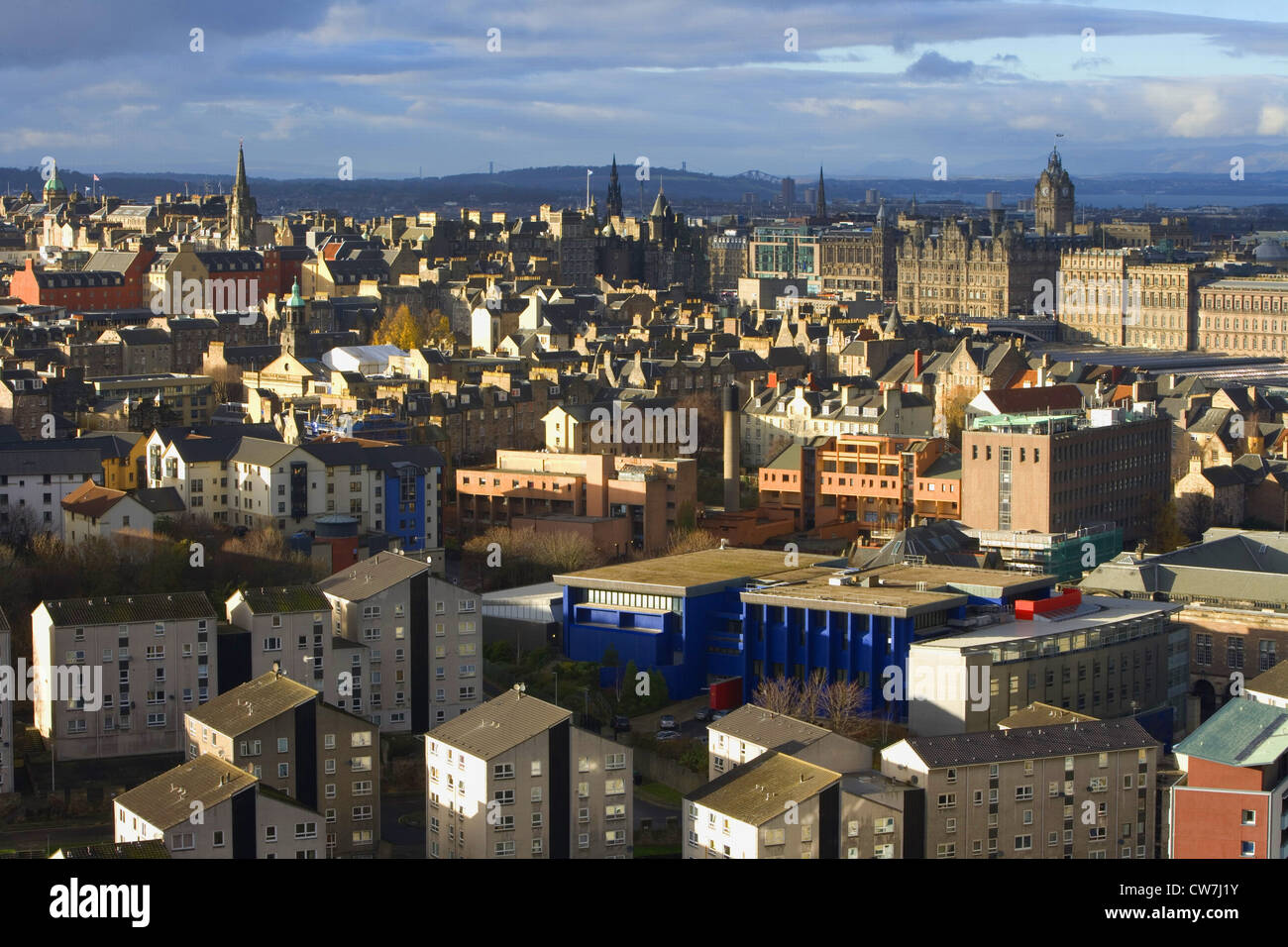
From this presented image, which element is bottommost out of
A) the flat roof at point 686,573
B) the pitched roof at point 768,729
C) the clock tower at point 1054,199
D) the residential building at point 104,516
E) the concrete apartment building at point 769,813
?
the concrete apartment building at point 769,813

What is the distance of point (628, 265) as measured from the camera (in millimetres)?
107438

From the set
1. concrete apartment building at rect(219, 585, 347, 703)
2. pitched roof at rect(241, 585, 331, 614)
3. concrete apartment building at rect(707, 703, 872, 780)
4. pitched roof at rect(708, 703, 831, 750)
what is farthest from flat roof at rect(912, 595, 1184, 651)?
pitched roof at rect(241, 585, 331, 614)

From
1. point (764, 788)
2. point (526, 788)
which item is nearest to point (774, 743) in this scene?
point (764, 788)

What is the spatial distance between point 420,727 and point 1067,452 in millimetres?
18130

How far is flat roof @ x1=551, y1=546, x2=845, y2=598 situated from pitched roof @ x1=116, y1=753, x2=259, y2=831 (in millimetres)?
13008

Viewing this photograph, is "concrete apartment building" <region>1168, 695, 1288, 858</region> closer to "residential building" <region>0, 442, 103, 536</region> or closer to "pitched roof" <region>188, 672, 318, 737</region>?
"pitched roof" <region>188, 672, 318, 737</region>

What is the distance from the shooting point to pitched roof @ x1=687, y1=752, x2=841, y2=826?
23.9 metres

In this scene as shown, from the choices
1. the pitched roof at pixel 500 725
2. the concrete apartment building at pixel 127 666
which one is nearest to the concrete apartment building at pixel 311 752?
the pitched roof at pixel 500 725

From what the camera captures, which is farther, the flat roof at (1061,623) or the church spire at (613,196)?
the church spire at (613,196)

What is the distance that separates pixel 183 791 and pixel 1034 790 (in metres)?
10.1

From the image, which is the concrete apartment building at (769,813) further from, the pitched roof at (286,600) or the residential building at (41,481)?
the residential building at (41,481)

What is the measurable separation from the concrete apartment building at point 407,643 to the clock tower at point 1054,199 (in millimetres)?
116108

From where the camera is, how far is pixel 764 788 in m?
24.4

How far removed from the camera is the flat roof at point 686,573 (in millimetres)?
36875
